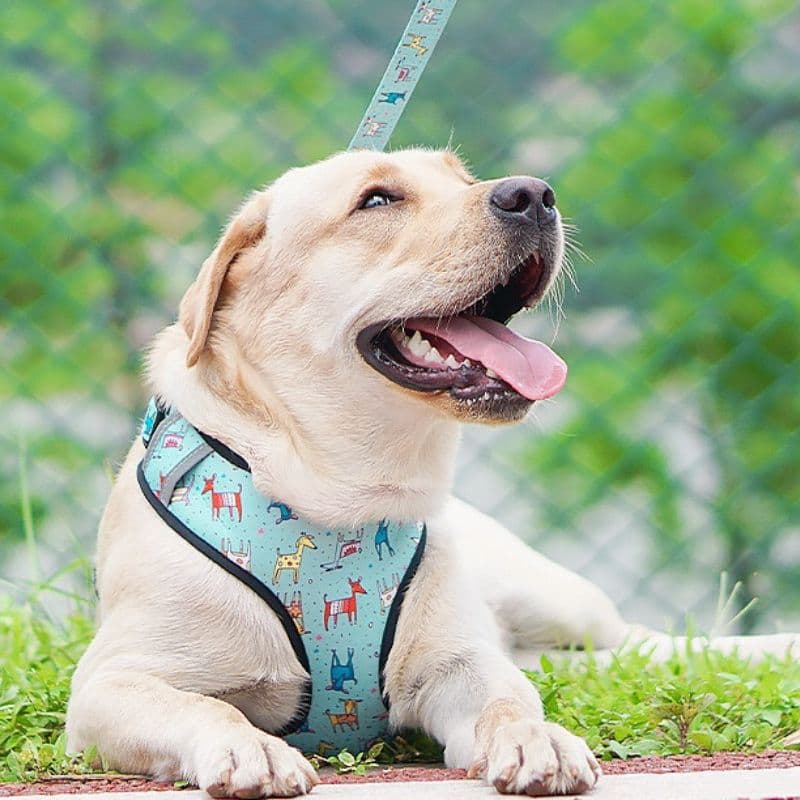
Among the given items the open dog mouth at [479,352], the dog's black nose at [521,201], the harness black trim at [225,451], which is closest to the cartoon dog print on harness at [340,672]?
the harness black trim at [225,451]

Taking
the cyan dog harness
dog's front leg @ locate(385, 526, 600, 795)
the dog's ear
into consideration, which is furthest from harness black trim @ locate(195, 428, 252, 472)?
dog's front leg @ locate(385, 526, 600, 795)

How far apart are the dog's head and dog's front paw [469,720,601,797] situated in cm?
60

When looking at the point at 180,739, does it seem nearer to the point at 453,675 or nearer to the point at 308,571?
the point at 308,571

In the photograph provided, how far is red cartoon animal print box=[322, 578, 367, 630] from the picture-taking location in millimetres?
2742

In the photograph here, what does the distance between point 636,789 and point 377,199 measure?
4.30ft

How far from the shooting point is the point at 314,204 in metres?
3.02

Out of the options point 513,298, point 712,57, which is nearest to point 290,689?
point 513,298

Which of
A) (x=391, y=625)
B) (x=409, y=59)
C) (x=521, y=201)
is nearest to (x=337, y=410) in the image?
(x=391, y=625)

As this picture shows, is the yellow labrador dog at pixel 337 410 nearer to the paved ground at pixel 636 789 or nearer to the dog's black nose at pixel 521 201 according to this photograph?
the dog's black nose at pixel 521 201

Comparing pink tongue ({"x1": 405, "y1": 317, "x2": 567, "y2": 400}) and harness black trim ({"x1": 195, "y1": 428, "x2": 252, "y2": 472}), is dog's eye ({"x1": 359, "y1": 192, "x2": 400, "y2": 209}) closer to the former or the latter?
pink tongue ({"x1": 405, "y1": 317, "x2": 567, "y2": 400})

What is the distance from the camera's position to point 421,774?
2.52 metres

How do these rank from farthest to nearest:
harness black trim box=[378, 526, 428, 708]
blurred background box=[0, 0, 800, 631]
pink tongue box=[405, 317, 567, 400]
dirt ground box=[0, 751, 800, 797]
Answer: blurred background box=[0, 0, 800, 631] → harness black trim box=[378, 526, 428, 708] → pink tongue box=[405, 317, 567, 400] → dirt ground box=[0, 751, 800, 797]

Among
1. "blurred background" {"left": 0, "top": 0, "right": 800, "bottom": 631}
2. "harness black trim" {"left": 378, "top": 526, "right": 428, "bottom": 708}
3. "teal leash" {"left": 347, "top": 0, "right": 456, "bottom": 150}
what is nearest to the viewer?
"harness black trim" {"left": 378, "top": 526, "right": 428, "bottom": 708}

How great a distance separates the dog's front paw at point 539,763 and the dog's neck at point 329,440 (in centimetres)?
64
